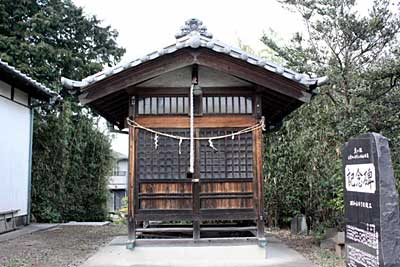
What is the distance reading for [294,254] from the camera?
7309 mm

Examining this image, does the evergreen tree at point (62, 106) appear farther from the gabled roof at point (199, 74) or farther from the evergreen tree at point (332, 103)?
the gabled roof at point (199, 74)

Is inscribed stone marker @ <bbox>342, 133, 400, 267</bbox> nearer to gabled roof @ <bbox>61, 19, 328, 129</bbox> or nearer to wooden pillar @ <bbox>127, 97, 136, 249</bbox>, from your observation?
gabled roof @ <bbox>61, 19, 328, 129</bbox>

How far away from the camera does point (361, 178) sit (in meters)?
4.19

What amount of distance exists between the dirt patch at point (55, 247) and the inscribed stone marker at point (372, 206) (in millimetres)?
4183

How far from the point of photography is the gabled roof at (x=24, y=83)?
31.0 feet

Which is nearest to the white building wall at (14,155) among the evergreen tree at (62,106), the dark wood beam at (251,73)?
the evergreen tree at (62,106)

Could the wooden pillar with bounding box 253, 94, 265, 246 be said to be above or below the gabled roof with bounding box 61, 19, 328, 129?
below

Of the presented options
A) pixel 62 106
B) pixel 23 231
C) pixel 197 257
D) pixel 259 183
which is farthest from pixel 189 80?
pixel 62 106

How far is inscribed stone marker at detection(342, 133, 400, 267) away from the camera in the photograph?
12.4 ft

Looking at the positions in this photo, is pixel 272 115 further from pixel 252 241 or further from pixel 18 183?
pixel 18 183

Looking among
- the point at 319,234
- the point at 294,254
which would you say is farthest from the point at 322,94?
the point at 294,254

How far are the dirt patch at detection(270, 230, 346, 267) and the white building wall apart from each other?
258 inches

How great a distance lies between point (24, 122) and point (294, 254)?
8027 mm

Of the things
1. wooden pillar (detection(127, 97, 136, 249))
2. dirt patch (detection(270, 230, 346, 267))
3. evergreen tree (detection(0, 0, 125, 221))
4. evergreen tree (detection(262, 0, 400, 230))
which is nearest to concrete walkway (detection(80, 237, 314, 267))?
wooden pillar (detection(127, 97, 136, 249))
